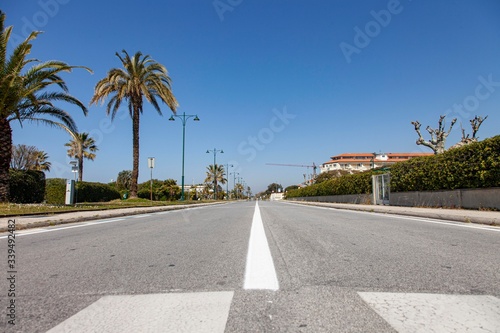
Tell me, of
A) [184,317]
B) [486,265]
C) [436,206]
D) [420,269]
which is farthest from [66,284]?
[436,206]

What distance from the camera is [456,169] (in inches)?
600

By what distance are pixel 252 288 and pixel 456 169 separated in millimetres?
15545

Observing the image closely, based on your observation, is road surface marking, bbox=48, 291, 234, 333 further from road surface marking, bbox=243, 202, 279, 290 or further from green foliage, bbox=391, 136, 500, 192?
green foliage, bbox=391, 136, 500, 192

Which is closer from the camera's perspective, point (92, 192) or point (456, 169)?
point (456, 169)

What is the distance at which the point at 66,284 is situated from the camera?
10.2 feet

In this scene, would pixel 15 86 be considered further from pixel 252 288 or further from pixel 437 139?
pixel 437 139

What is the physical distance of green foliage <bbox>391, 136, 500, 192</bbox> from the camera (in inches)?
514

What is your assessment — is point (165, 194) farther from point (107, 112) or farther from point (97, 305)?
point (97, 305)

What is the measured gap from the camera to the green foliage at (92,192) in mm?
29639

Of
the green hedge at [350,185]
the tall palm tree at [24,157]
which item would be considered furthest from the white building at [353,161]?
the tall palm tree at [24,157]

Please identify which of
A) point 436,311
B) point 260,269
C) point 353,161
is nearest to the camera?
point 436,311

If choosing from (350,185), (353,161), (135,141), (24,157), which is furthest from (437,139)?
(353,161)

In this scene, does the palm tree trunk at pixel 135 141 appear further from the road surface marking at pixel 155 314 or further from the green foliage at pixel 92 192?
the road surface marking at pixel 155 314

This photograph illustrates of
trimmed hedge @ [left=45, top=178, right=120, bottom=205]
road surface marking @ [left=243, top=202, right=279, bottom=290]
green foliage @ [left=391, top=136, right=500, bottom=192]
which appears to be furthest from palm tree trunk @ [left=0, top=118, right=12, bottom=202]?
green foliage @ [left=391, top=136, right=500, bottom=192]
